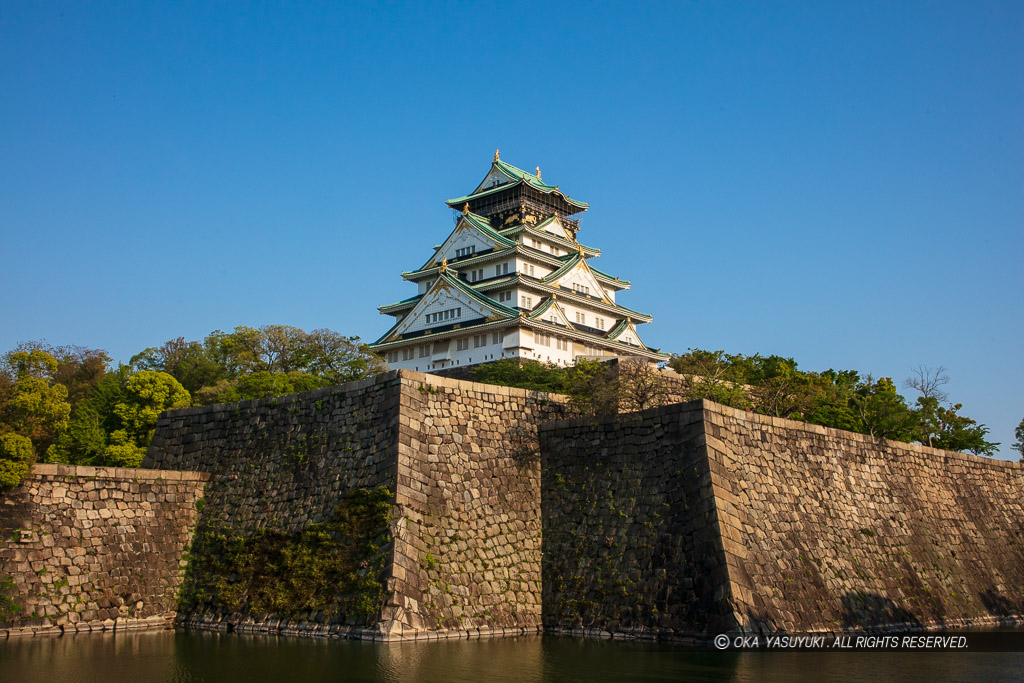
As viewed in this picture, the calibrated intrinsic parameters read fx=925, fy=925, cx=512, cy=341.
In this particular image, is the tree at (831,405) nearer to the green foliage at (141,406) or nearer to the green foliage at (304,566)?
the green foliage at (304,566)

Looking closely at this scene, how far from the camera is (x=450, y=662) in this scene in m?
13.0

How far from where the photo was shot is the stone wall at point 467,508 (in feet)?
50.8

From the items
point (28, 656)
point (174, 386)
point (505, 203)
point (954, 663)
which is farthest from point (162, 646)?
point (505, 203)

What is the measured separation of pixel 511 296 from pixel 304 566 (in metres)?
34.2

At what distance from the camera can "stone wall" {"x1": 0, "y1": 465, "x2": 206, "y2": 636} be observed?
15734 millimetres

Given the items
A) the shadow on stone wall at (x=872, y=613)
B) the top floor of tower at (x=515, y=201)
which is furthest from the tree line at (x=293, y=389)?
the top floor of tower at (x=515, y=201)

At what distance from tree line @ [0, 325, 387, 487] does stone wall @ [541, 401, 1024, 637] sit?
9993 millimetres

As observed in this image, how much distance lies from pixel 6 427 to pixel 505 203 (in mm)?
41512

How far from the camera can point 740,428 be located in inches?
670

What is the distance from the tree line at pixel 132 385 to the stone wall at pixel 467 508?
6.85 m

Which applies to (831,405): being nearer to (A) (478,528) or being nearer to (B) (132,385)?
(A) (478,528)

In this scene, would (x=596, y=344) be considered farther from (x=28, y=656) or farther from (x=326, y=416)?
(x=28, y=656)

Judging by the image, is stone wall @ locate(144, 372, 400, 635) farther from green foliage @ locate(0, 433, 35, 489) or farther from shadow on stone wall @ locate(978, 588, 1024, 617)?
shadow on stone wall @ locate(978, 588, 1024, 617)

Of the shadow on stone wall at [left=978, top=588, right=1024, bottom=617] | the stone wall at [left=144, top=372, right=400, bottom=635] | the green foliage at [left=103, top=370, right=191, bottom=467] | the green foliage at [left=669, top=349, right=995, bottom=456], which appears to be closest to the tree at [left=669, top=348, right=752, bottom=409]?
the green foliage at [left=669, top=349, right=995, bottom=456]
